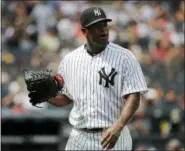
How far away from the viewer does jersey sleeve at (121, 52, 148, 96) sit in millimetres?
4820

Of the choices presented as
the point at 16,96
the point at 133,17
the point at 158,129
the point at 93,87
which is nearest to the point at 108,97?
the point at 93,87

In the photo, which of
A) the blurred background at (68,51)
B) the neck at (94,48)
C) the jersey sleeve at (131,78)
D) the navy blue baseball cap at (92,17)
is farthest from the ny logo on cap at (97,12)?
the blurred background at (68,51)

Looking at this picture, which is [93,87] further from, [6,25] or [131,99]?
[6,25]

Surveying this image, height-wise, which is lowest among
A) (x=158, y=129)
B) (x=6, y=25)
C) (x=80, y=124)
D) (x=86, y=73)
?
(x=158, y=129)

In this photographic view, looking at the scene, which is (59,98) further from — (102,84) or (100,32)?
→ (100,32)

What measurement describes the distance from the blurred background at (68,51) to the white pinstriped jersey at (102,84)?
4097mm

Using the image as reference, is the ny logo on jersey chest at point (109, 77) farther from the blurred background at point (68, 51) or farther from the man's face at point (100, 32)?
the blurred background at point (68, 51)

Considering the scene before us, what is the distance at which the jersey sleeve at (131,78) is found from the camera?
4820mm

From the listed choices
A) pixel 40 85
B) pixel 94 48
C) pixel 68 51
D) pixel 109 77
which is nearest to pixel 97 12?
pixel 94 48

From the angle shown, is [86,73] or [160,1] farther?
[160,1]

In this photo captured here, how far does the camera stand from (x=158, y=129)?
10.5m

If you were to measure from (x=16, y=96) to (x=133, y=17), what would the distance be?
2791mm

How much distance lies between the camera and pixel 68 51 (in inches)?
464

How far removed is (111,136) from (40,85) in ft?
2.30
